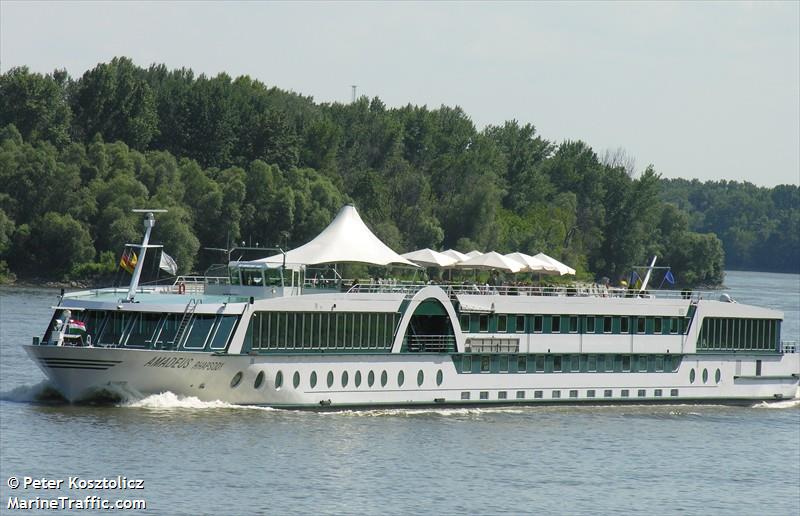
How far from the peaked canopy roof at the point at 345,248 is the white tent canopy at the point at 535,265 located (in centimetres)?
745

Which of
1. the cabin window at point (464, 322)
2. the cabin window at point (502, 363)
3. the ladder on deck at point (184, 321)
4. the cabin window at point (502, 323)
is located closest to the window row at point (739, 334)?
the cabin window at point (502, 363)

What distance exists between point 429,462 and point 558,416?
10.9 meters

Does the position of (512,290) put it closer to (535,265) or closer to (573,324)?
(573,324)

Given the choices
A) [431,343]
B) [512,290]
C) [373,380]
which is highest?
[512,290]

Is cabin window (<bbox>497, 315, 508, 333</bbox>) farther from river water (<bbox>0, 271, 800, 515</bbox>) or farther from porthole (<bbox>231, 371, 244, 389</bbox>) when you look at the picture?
porthole (<bbox>231, 371, 244, 389</bbox>)

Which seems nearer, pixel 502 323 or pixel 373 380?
pixel 373 380

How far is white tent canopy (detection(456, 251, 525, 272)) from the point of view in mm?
55719

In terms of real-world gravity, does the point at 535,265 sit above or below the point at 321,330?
above

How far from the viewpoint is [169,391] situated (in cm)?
4247

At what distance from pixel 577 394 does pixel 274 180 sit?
209 ft

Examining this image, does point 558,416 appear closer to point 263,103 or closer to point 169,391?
point 169,391

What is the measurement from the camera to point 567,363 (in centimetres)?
5122

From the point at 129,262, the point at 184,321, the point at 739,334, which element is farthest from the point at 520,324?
the point at 129,262

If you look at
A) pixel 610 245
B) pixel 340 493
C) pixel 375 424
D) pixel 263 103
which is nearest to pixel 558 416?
pixel 375 424
